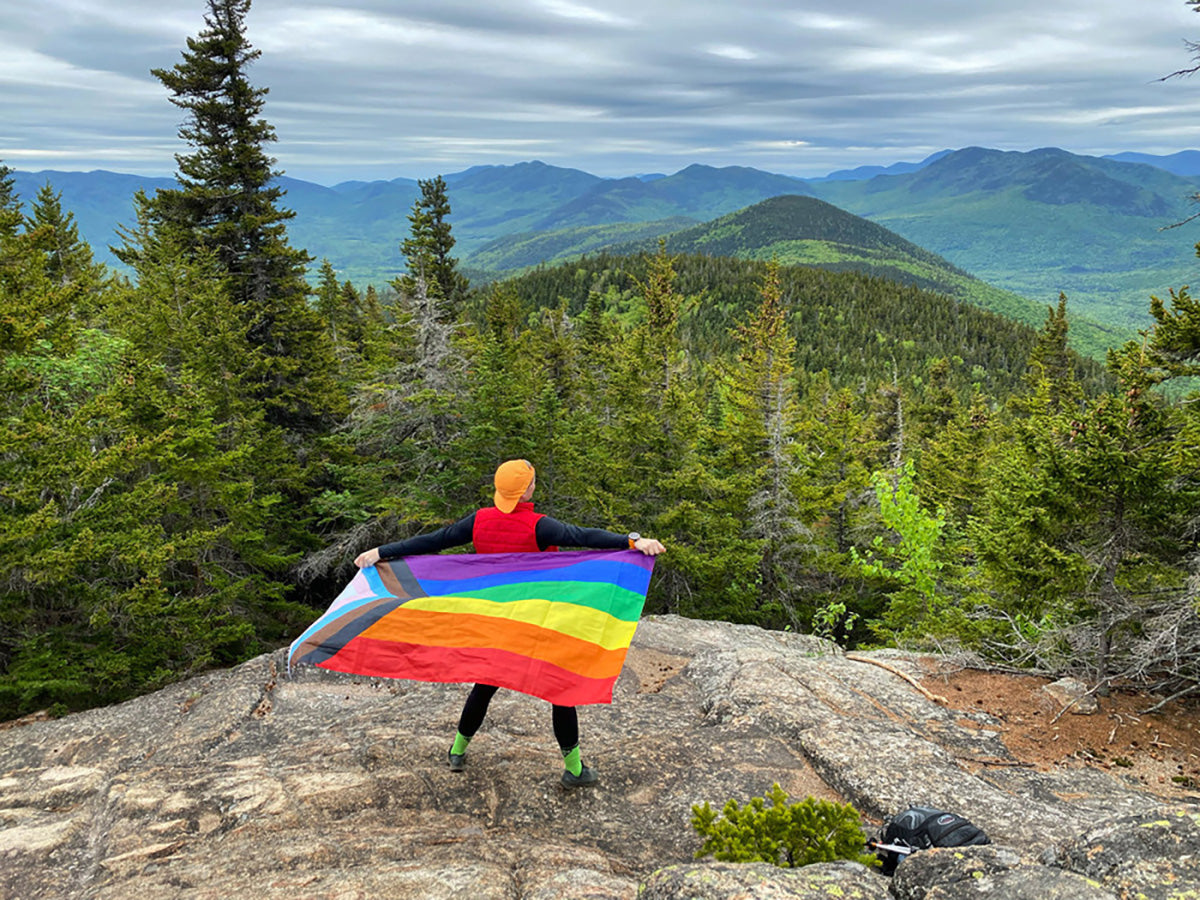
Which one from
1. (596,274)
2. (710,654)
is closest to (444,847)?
(710,654)

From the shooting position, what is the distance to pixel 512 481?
231 inches

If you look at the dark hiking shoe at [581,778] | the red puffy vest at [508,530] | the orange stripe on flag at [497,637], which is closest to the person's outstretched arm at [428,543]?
the red puffy vest at [508,530]

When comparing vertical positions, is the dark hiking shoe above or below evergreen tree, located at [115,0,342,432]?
below

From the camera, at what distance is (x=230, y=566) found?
59.2 feet

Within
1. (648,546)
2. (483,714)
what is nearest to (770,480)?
(648,546)

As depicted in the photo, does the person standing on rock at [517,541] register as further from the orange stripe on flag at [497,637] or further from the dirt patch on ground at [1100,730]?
the dirt patch on ground at [1100,730]

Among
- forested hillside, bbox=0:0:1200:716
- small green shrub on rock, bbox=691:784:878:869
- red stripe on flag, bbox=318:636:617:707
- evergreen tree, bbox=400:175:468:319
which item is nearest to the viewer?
small green shrub on rock, bbox=691:784:878:869

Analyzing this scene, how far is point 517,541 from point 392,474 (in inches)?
608

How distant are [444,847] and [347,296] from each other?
2008 inches

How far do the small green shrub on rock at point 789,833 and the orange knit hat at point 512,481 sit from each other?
9.75 feet

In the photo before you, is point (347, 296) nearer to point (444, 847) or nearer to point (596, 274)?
point (444, 847)

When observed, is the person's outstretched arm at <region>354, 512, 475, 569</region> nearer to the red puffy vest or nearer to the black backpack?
the red puffy vest

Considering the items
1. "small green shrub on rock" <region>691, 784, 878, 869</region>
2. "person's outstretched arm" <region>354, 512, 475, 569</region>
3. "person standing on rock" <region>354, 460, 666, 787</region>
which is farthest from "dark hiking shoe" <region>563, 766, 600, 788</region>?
"person's outstretched arm" <region>354, 512, 475, 569</region>

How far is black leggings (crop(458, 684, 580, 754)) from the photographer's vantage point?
6.04 m
